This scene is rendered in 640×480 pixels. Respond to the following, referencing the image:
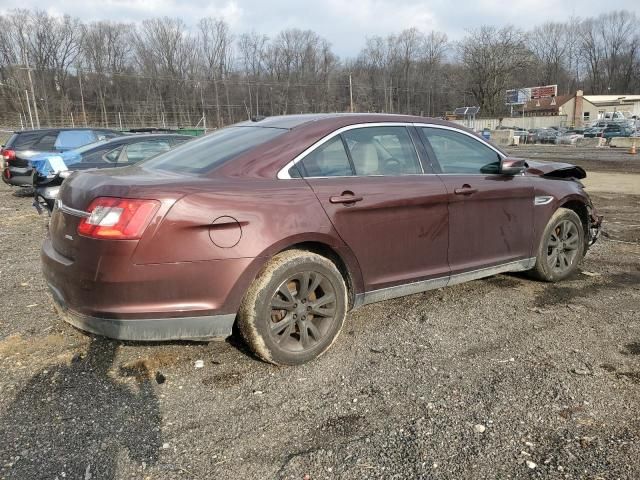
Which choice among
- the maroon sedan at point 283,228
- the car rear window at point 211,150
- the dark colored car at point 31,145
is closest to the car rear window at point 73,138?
the dark colored car at point 31,145

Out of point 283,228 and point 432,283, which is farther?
point 432,283

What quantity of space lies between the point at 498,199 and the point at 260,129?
2.06 metres

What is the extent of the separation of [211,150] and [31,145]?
10900mm

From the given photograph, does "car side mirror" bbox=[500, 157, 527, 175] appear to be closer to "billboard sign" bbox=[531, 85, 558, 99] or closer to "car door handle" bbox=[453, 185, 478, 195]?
"car door handle" bbox=[453, 185, 478, 195]

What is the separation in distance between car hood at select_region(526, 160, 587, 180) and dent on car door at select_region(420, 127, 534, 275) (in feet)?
0.98

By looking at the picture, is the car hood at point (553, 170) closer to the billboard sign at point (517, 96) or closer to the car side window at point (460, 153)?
the car side window at point (460, 153)

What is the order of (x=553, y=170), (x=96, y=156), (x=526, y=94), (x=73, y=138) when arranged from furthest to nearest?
(x=526, y=94) → (x=73, y=138) → (x=96, y=156) → (x=553, y=170)

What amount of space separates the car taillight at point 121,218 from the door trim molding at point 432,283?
5.06ft

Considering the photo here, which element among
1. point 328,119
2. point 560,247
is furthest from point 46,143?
point 560,247

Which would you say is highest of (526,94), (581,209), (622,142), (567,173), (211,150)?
(526,94)

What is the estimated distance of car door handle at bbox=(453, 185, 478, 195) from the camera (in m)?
4.04

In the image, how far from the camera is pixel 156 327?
2908 millimetres

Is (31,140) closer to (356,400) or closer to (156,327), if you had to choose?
(156,327)

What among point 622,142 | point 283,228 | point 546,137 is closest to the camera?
point 283,228
